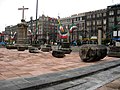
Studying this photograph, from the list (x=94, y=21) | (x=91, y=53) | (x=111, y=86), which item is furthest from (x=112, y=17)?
(x=111, y=86)

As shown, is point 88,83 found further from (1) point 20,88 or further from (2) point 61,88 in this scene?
(1) point 20,88

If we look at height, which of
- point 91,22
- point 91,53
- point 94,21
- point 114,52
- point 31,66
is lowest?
point 31,66

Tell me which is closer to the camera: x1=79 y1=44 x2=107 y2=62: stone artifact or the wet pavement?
the wet pavement

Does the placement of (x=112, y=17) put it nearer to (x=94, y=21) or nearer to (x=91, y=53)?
(x=94, y=21)

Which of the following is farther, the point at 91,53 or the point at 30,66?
the point at 91,53

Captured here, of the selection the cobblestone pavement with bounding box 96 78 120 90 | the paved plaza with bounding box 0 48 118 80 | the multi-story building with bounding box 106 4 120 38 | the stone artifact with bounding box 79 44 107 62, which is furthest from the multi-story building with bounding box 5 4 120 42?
the cobblestone pavement with bounding box 96 78 120 90

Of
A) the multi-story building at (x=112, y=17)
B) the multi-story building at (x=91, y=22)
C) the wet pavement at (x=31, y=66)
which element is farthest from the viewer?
the multi-story building at (x=91, y=22)

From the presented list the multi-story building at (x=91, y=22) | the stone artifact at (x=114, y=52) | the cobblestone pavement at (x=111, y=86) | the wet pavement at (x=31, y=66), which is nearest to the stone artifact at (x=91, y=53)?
the wet pavement at (x=31, y=66)

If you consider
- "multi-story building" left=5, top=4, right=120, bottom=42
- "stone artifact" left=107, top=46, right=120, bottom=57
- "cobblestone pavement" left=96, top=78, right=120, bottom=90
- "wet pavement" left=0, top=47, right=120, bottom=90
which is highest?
"multi-story building" left=5, top=4, right=120, bottom=42

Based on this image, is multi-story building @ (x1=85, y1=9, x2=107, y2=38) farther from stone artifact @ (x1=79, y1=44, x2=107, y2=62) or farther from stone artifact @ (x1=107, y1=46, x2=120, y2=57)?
stone artifact @ (x1=79, y1=44, x2=107, y2=62)

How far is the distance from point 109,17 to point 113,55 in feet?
209

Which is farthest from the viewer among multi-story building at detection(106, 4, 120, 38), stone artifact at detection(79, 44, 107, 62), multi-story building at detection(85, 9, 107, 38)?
multi-story building at detection(85, 9, 107, 38)

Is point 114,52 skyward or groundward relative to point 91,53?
groundward

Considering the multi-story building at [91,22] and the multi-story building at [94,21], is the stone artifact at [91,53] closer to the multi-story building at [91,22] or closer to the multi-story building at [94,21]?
the multi-story building at [91,22]
